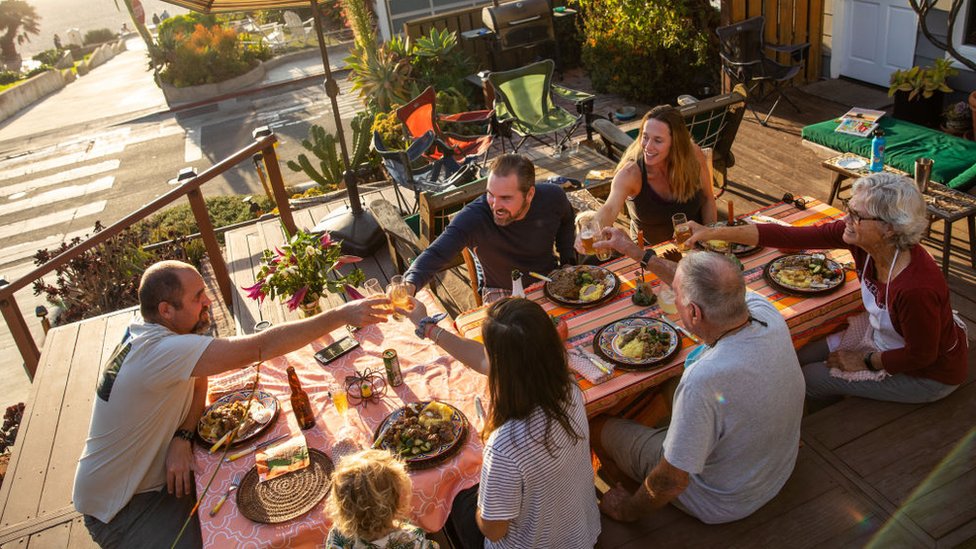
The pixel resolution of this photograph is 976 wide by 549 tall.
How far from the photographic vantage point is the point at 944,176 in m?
5.25

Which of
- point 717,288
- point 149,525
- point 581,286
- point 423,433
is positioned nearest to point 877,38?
point 581,286

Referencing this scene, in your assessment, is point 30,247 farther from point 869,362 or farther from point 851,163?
point 869,362

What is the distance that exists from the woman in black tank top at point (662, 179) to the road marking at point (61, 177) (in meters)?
13.3

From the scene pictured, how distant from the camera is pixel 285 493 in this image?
8.51 feet

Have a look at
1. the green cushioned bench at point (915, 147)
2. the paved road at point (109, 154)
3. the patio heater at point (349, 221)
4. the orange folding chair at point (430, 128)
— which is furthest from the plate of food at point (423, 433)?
the paved road at point (109, 154)

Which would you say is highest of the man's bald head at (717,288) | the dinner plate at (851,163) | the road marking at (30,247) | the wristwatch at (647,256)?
the man's bald head at (717,288)

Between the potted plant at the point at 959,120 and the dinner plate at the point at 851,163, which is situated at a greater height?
the dinner plate at the point at 851,163

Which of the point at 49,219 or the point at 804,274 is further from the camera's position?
the point at 49,219

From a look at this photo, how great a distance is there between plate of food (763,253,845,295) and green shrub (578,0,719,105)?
590 cm

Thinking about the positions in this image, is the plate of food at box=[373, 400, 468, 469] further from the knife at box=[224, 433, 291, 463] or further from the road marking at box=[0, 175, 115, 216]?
the road marking at box=[0, 175, 115, 216]

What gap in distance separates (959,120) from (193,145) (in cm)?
1373

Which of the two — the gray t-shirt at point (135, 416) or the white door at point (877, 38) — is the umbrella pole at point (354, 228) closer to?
the gray t-shirt at point (135, 416)

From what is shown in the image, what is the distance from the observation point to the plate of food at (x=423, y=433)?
2641 mm

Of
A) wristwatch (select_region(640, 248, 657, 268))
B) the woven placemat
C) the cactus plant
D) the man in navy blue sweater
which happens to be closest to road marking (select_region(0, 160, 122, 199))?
the cactus plant
